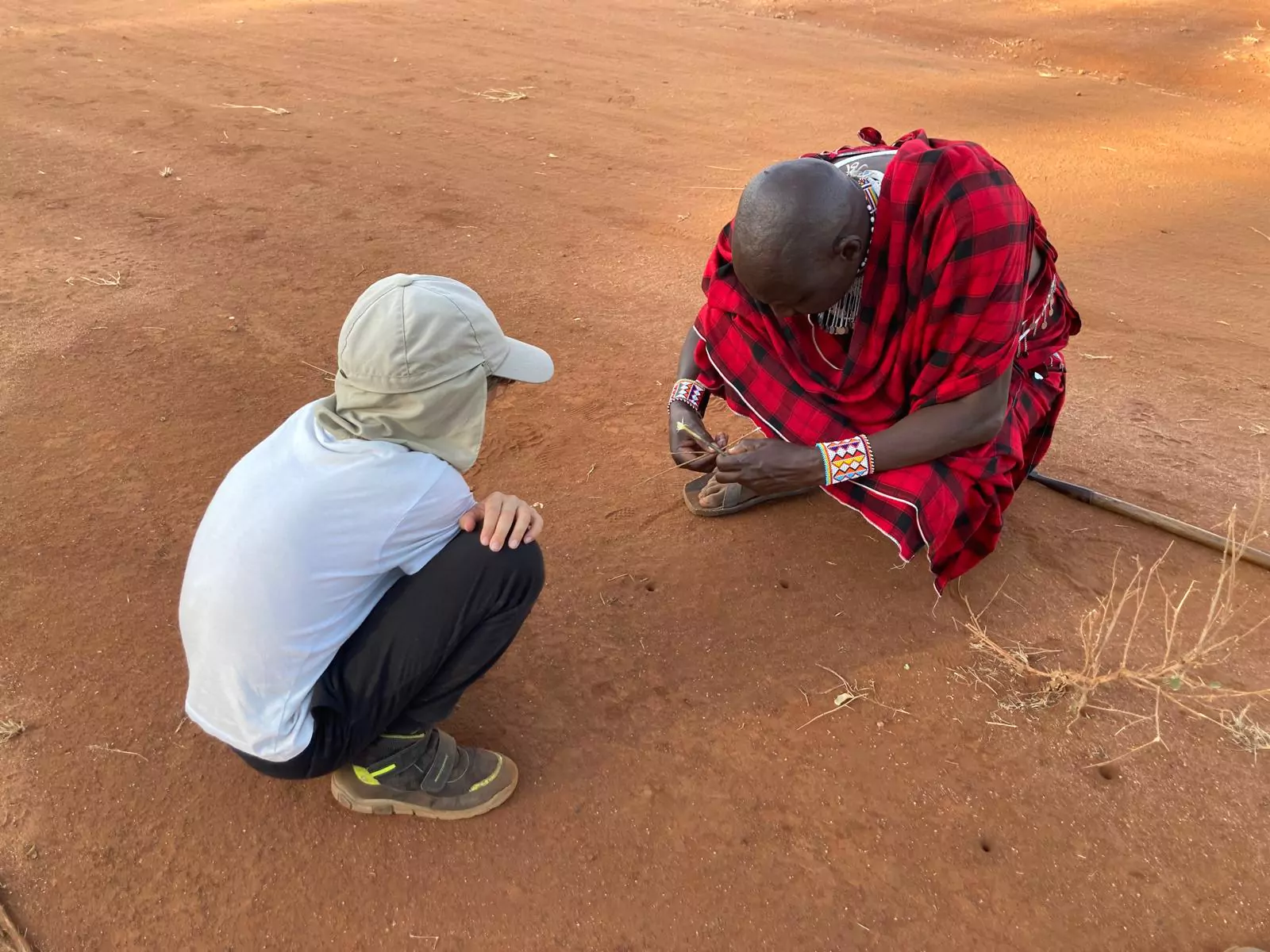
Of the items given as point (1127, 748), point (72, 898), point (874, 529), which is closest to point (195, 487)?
point (72, 898)

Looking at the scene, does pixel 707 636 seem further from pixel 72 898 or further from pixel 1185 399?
pixel 1185 399

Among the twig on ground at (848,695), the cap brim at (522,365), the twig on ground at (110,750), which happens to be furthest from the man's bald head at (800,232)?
the twig on ground at (110,750)

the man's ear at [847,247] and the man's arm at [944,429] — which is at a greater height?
the man's ear at [847,247]

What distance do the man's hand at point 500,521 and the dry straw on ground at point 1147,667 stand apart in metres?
1.22

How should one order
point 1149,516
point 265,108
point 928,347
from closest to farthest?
1. point 928,347
2. point 1149,516
3. point 265,108

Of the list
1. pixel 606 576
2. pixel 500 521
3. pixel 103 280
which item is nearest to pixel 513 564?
pixel 500 521

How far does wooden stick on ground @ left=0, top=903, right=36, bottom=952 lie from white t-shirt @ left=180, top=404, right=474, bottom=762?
52cm

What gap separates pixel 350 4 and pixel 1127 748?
34.7ft

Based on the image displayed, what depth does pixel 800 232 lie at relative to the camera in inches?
78.7

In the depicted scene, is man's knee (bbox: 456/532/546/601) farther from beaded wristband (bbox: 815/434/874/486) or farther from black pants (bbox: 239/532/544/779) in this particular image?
beaded wristband (bbox: 815/434/874/486)

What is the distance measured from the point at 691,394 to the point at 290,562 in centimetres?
149

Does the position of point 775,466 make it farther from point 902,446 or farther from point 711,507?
point 711,507

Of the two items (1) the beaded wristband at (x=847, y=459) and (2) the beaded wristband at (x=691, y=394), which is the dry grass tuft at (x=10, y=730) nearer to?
(2) the beaded wristband at (x=691, y=394)

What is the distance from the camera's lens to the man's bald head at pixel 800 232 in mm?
1994
